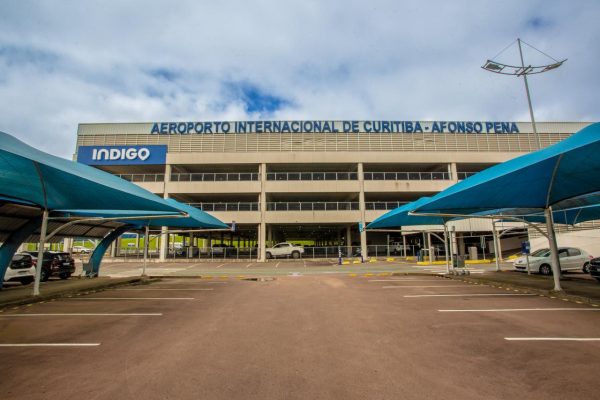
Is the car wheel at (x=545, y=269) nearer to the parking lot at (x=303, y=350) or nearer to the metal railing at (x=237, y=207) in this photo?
the parking lot at (x=303, y=350)

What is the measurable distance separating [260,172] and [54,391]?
32.5 metres

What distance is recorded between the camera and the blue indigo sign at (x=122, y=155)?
36.5 metres

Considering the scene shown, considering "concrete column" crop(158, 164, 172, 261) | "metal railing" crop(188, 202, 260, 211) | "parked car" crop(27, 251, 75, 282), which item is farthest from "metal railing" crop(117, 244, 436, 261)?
"parked car" crop(27, 251, 75, 282)

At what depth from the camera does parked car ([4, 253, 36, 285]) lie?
14.2 meters

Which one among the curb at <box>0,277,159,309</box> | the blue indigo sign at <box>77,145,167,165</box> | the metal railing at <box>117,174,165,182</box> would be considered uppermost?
the blue indigo sign at <box>77,145,167,165</box>

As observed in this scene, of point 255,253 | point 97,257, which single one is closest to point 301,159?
point 255,253

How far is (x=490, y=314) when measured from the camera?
7.72m

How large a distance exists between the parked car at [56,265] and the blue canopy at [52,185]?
741 centimetres

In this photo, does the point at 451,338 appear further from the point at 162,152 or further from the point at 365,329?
the point at 162,152

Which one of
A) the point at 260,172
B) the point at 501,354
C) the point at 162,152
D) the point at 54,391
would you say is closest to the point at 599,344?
the point at 501,354

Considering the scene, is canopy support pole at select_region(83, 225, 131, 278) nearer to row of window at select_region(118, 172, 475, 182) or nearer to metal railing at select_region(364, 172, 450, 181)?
row of window at select_region(118, 172, 475, 182)

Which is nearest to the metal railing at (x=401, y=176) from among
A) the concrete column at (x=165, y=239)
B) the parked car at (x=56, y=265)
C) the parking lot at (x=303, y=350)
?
the concrete column at (x=165, y=239)

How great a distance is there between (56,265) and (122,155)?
74.7 ft

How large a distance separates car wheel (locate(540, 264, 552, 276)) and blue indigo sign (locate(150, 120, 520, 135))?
24.0 meters
